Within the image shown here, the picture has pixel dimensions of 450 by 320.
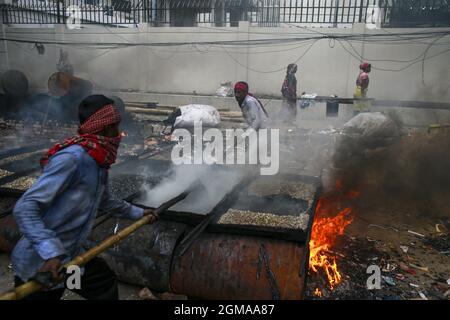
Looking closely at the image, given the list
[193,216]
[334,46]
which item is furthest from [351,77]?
[193,216]

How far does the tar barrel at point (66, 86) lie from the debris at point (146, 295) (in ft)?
29.2

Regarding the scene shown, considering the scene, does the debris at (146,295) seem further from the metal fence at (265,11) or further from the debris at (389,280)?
the metal fence at (265,11)

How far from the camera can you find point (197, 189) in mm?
5637

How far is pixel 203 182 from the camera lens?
606 centimetres

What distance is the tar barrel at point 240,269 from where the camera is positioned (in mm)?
3510

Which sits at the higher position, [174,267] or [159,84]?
[159,84]

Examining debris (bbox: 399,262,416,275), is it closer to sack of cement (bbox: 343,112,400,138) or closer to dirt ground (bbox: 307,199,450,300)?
dirt ground (bbox: 307,199,450,300)

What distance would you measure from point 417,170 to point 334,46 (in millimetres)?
7273

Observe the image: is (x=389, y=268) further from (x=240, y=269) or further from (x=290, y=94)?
(x=290, y=94)

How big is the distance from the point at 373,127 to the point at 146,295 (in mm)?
7329

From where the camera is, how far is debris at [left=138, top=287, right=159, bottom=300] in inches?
152
